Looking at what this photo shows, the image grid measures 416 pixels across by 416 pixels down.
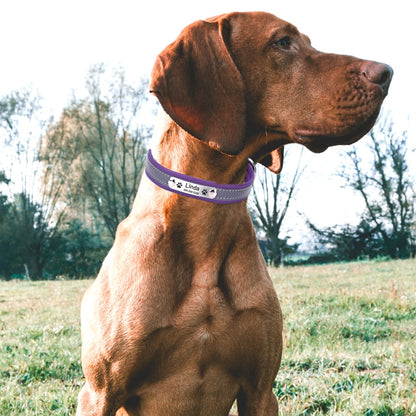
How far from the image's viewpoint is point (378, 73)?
6.98 ft

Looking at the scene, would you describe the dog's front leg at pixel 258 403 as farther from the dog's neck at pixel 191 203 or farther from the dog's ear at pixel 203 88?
the dog's ear at pixel 203 88

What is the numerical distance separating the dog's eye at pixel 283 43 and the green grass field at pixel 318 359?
215 centimetres

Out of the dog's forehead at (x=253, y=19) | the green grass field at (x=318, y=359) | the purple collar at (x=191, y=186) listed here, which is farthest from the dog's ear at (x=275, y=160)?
the green grass field at (x=318, y=359)

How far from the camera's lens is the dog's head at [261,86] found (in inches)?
80.4

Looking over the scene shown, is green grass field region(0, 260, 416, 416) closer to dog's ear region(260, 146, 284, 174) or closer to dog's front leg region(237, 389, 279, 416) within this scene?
dog's front leg region(237, 389, 279, 416)

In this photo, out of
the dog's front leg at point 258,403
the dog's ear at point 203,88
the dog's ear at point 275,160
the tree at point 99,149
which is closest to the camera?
the dog's ear at point 203,88

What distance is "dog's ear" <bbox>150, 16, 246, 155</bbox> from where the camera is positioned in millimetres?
2010

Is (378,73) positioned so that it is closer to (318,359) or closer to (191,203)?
(191,203)

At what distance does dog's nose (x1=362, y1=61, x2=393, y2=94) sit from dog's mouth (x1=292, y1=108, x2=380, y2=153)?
0.12 meters

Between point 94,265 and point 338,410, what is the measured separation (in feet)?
67.2

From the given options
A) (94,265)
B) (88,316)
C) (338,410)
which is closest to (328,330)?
(338,410)

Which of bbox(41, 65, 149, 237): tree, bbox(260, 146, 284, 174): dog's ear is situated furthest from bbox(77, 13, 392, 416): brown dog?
bbox(41, 65, 149, 237): tree

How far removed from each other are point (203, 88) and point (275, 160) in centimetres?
85

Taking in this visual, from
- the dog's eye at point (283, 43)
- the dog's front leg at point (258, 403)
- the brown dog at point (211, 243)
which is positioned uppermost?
the dog's eye at point (283, 43)
